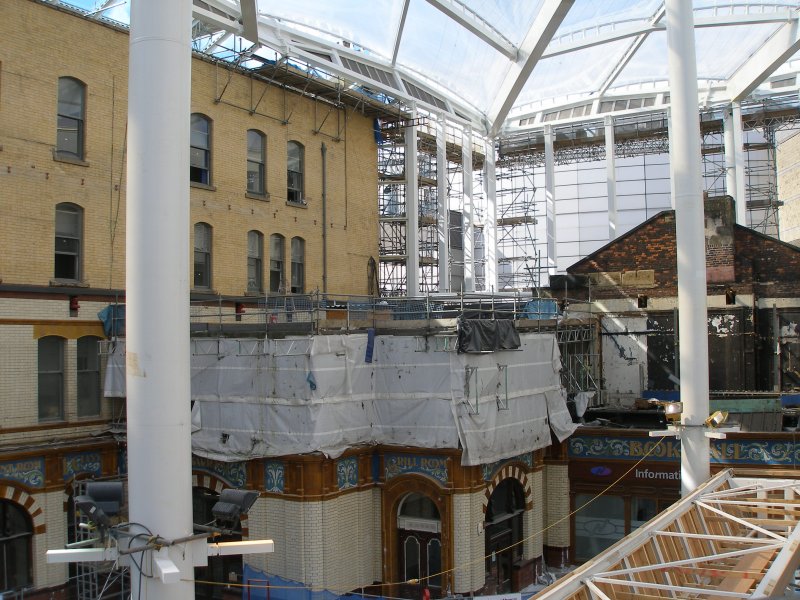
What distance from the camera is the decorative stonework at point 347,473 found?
746 inches

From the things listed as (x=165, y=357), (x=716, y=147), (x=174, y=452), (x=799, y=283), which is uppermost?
(x=716, y=147)

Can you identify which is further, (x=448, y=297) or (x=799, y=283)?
(x=799, y=283)

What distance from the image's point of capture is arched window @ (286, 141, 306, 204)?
2766 cm

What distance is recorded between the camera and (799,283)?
26.1m

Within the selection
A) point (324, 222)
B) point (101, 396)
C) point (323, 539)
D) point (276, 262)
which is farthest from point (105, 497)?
point (324, 222)

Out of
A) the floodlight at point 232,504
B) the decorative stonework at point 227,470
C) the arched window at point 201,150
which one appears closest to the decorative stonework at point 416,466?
the decorative stonework at point 227,470

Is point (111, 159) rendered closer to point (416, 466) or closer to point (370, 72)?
point (416, 466)

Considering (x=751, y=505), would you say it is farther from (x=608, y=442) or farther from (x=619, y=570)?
(x=608, y=442)

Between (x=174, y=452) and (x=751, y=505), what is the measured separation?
845 cm

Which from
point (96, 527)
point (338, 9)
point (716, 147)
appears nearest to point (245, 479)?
point (96, 527)

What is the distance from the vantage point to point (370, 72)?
106 ft

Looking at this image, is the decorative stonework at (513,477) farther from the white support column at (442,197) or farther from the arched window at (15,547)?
the white support column at (442,197)

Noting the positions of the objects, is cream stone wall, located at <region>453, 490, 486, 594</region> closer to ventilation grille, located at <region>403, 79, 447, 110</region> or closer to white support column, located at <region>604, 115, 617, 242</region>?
ventilation grille, located at <region>403, 79, 447, 110</region>

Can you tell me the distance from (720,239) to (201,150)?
55.2 ft
